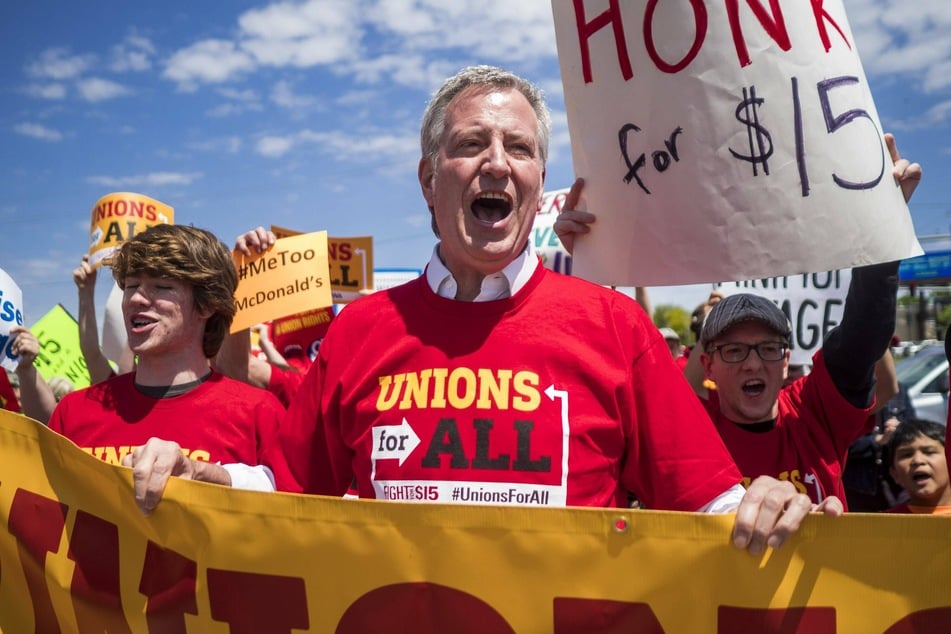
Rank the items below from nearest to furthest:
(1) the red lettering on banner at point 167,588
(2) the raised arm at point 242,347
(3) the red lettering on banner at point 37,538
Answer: (1) the red lettering on banner at point 167,588 < (3) the red lettering on banner at point 37,538 < (2) the raised arm at point 242,347

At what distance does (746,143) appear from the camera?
1.89 m

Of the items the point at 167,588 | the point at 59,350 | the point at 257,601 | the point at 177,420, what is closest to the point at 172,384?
the point at 177,420

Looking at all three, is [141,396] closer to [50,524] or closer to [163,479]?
[50,524]

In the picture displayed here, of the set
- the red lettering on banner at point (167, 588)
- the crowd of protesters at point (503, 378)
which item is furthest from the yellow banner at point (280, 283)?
the red lettering on banner at point (167, 588)

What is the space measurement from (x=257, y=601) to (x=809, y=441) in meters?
1.72

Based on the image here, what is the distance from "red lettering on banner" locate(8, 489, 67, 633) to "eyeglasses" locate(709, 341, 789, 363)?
6.53 ft

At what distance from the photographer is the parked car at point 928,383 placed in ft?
32.7

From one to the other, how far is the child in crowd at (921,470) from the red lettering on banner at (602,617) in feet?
8.59

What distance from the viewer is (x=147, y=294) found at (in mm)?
2664

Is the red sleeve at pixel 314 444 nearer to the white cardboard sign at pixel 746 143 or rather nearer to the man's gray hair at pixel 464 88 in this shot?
the man's gray hair at pixel 464 88

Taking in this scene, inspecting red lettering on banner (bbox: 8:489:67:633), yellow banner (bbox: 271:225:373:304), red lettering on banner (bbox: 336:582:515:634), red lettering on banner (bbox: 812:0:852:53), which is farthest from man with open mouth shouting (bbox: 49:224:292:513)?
yellow banner (bbox: 271:225:373:304)

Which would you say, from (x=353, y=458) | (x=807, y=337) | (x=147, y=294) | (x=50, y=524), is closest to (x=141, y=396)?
(x=147, y=294)

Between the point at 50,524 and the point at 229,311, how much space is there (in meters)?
0.99

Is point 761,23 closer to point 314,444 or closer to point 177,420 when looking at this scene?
point 314,444
